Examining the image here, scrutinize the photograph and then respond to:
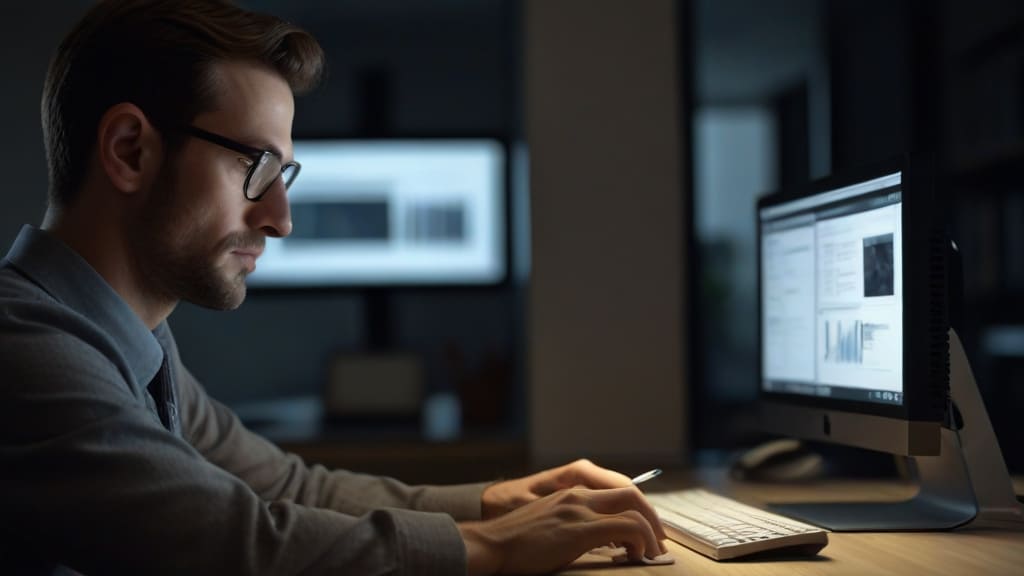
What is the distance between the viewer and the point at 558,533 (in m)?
1.01

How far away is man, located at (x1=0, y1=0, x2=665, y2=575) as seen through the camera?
870 millimetres

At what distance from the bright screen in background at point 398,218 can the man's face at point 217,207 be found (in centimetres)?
149

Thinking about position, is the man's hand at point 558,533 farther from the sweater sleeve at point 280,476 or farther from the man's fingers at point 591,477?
the sweater sleeve at point 280,476

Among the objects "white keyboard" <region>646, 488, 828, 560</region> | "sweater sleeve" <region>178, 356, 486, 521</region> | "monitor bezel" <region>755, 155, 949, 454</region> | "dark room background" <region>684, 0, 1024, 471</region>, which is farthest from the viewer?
"dark room background" <region>684, 0, 1024, 471</region>

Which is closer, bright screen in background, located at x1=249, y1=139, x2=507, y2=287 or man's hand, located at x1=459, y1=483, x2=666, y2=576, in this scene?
man's hand, located at x1=459, y1=483, x2=666, y2=576

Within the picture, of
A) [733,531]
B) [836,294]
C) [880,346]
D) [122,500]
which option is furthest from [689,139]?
[122,500]

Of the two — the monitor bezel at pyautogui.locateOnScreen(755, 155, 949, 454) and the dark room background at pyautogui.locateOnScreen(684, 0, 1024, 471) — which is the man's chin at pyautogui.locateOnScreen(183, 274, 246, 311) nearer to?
the monitor bezel at pyautogui.locateOnScreen(755, 155, 949, 454)

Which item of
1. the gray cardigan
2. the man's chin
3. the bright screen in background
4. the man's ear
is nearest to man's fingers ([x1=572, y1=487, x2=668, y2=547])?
the gray cardigan

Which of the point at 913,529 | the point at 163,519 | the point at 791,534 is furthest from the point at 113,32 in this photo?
the point at 913,529

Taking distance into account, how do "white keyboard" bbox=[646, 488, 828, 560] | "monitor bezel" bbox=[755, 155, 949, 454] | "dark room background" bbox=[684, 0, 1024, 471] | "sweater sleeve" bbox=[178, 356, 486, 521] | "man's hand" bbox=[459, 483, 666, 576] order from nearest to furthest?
1. "man's hand" bbox=[459, 483, 666, 576]
2. "white keyboard" bbox=[646, 488, 828, 560]
3. "monitor bezel" bbox=[755, 155, 949, 454]
4. "sweater sleeve" bbox=[178, 356, 486, 521]
5. "dark room background" bbox=[684, 0, 1024, 471]

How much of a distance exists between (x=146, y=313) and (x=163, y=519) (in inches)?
14.9

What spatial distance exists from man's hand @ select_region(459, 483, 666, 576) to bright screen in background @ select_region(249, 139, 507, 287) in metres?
1.64

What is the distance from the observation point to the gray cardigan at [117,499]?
0.86 metres

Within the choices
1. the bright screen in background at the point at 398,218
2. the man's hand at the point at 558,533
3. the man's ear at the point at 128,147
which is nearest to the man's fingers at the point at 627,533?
the man's hand at the point at 558,533
